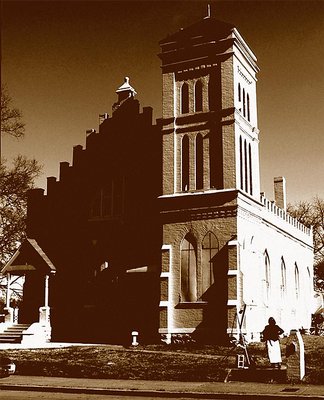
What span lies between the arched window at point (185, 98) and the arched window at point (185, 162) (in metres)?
1.54

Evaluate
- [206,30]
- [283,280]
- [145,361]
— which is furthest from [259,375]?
[283,280]

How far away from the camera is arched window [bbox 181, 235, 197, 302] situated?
1155 inches

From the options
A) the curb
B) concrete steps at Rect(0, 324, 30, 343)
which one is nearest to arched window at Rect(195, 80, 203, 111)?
concrete steps at Rect(0, 324, 30, 343)

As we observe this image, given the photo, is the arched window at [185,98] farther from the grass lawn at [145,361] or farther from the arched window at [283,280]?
the arched window at [283,280]

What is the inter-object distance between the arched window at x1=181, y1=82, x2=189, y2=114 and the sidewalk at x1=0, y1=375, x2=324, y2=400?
17312mm

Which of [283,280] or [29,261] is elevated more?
[29,261]

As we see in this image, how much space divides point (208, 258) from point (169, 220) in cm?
295

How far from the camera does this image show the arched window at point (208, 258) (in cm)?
Result: 2903

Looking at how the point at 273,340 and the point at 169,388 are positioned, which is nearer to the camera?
the point at 169,388

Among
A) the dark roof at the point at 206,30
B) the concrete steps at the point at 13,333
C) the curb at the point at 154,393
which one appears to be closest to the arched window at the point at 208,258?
the concrete steps at the point at 13,333

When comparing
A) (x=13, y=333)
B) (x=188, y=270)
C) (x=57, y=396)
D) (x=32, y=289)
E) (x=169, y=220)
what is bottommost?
(x=57, y=396)

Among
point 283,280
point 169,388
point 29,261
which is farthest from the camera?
point 283,280

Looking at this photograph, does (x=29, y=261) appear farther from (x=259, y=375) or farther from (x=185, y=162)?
(x=259, y=375)

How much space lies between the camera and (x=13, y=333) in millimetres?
31016
